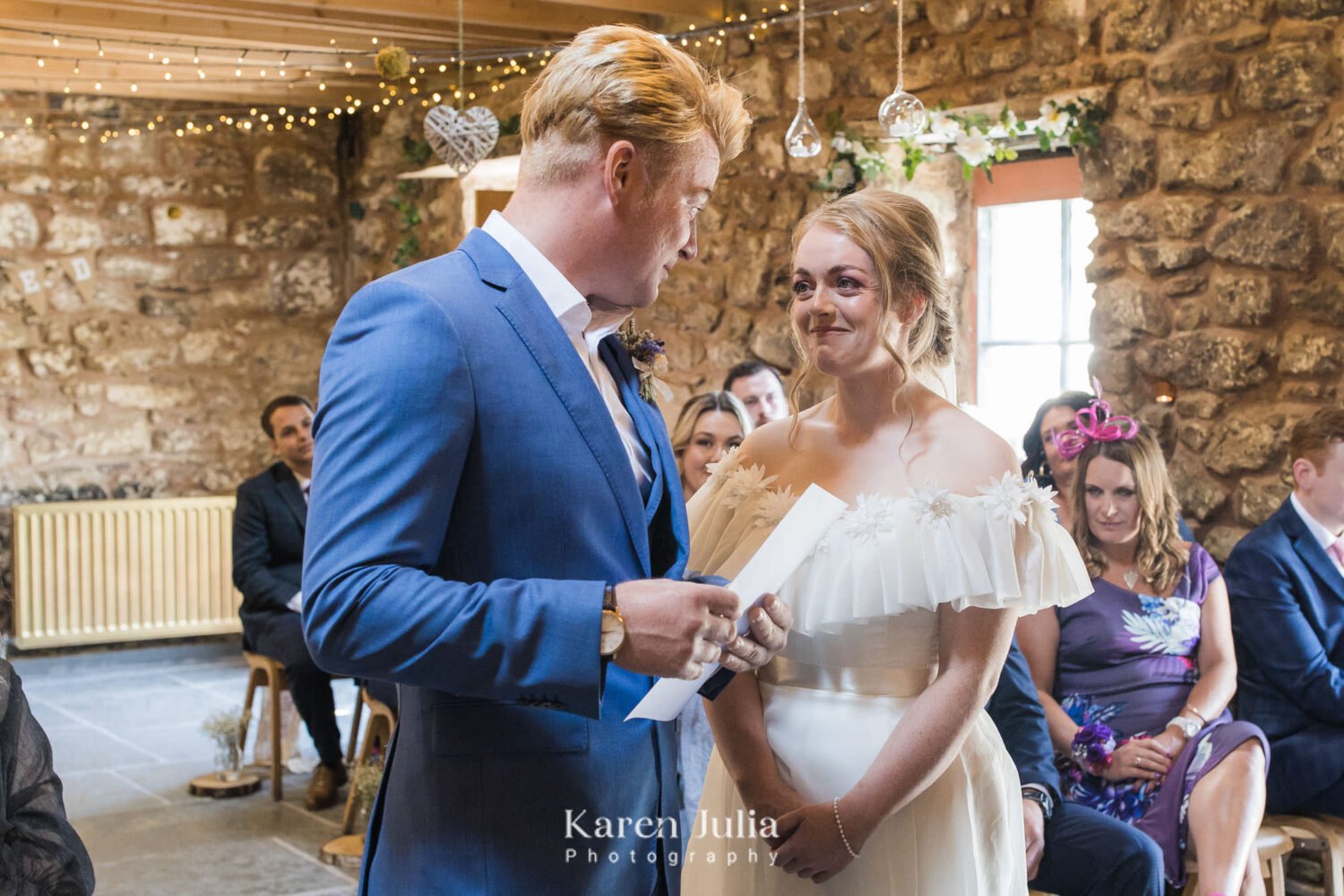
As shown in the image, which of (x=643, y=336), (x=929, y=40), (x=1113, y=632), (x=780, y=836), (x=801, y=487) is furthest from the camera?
(x=929, y=40)

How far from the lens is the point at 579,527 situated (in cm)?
129

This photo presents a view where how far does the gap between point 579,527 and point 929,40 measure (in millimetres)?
3875

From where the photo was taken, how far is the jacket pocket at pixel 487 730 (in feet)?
4.25

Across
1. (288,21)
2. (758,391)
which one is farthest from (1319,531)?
(288,21)

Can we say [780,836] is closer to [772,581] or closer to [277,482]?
[772,581]

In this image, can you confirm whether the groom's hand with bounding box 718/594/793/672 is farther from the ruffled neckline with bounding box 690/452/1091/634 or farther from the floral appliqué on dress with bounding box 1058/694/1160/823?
the floral appliqué on dress with bounding box 1058/694/1160/823

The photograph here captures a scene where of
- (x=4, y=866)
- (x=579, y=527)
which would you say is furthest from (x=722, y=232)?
(x=579, y=527)

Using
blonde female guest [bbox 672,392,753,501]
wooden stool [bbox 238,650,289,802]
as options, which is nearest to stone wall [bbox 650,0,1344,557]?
blonde female guest [bbox 672,392,753,501]

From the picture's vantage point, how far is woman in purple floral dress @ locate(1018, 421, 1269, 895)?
9.90ft

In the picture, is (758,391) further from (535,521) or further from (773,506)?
(535,521)

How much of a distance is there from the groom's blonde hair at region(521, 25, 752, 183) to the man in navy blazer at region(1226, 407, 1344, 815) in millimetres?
2548

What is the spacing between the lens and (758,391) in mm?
4633

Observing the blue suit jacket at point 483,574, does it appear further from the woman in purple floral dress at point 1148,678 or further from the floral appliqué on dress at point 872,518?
the woman in purple floral dress at point 1148,678

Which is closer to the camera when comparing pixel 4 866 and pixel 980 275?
pixel 4 866
